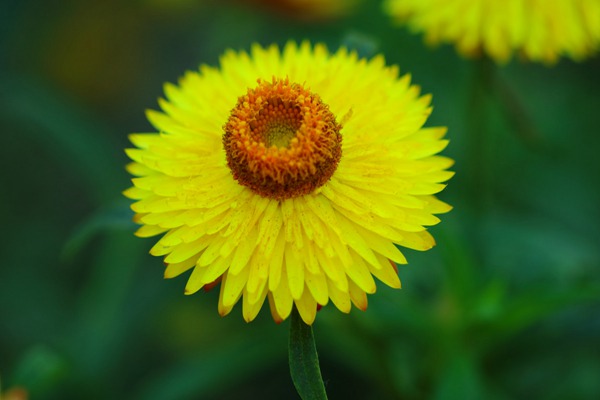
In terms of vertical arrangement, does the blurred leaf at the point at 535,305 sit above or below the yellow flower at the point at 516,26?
below

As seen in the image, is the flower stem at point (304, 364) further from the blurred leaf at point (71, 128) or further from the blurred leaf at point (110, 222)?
the blurred leaf at point (71, 128)

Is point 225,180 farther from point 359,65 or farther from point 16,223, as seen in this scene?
point 16,223

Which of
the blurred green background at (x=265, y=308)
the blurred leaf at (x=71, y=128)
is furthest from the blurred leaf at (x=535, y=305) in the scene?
the blurred leaf at (x=71, y=128)

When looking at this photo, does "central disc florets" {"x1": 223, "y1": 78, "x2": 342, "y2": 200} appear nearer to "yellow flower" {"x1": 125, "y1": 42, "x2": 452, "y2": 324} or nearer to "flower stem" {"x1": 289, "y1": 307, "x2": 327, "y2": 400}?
"yellow flower" {"x1": 125, "y1": 42, "x2": 452, "y2": 324}

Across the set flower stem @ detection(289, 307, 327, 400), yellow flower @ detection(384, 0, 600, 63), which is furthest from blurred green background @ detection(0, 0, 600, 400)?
flower stem @ detection(289, 307, 327, 400)

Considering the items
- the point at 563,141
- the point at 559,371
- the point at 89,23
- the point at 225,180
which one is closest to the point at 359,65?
the point at 225,180
